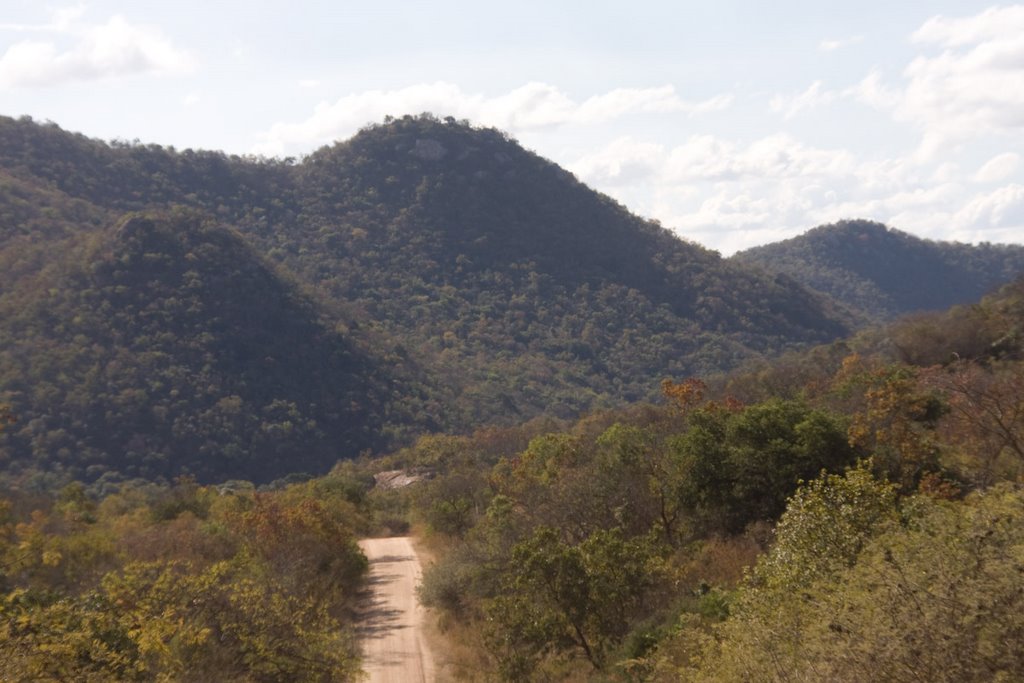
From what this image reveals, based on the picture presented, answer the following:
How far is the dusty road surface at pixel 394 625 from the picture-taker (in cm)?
2075

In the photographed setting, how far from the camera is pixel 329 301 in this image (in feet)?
327

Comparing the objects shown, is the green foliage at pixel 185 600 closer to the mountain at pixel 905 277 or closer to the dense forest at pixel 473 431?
the dense forest at pixel 473 431

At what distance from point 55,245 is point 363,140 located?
7663 cm

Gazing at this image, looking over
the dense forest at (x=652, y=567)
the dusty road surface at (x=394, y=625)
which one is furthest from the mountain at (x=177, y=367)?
the dusty road surface at (x=394, y=625)

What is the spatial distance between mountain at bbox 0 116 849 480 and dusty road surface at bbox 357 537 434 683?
1486 inches

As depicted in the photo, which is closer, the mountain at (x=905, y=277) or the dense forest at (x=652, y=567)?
the dense forest at (x=652, y=567)

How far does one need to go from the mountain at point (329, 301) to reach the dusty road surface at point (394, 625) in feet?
124

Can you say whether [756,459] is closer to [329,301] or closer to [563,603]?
[563,603]

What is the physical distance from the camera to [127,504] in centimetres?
4362

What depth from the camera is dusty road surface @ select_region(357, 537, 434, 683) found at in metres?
20.8

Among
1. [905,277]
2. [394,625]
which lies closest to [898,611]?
[394,625]

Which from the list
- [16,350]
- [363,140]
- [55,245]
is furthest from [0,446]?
[363,140]

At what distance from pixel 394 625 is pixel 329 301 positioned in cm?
7727

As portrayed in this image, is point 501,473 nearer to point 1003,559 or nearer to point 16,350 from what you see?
point 1003,559
